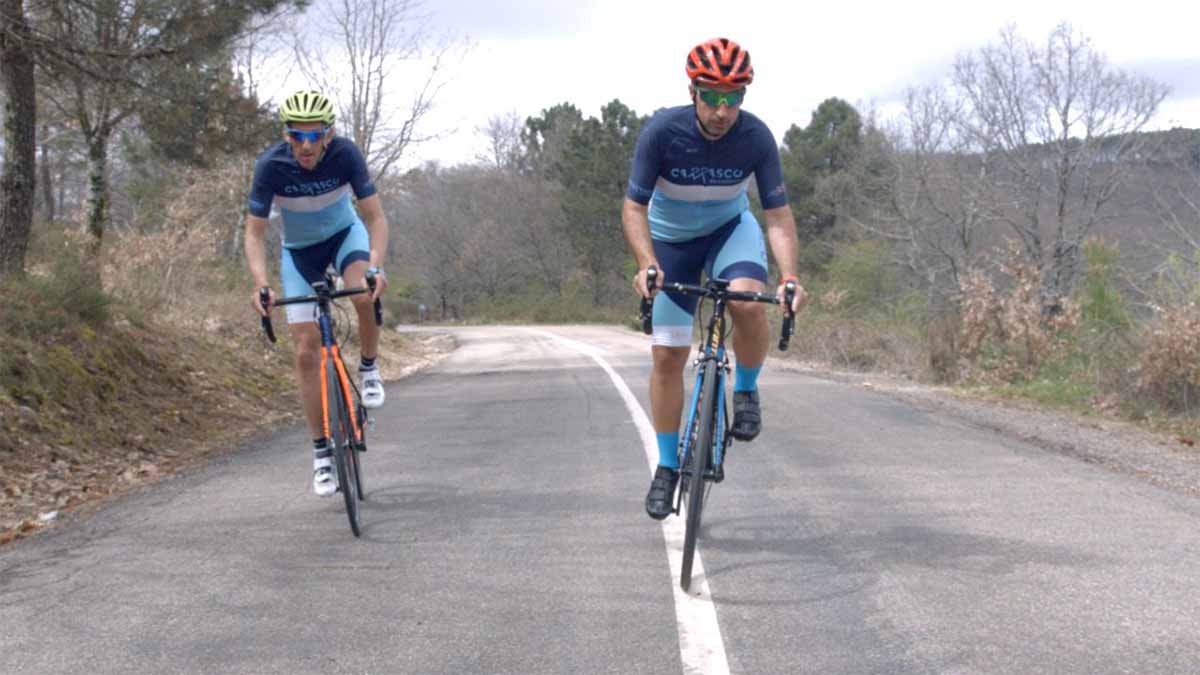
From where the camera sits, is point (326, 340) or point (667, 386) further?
point (326, 340)

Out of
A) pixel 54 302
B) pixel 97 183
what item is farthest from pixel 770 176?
pixel 97 183

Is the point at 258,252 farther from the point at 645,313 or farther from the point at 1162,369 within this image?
the point at 1162,369

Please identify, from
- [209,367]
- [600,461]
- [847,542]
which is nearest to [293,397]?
[209,367]

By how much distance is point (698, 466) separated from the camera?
15.7ft

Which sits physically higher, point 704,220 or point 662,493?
point 704,220

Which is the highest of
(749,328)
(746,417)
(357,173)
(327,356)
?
(357,173)

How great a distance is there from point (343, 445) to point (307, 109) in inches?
70.2

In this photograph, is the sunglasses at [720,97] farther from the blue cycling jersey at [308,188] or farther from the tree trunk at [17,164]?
the tree trunk at [17,164]

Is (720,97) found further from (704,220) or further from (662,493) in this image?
(662,493)

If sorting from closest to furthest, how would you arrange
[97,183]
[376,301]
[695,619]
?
[695,619]
[376,301]
[97,183]

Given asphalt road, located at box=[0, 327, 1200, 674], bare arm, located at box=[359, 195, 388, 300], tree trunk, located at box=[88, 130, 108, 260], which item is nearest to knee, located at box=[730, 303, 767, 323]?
asphalt road, located at box=[0, 327, 1200, 674]

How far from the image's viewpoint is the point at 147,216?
Answer: 20375mm

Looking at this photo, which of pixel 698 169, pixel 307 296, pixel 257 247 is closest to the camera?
pixel 698 169

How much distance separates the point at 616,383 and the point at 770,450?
21.2ft
